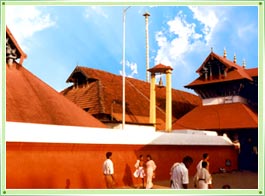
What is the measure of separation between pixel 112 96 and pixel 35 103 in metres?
8.87

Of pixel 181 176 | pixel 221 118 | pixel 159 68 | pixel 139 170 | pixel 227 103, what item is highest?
pixel 159 68

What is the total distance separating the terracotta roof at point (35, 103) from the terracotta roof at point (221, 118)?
7402mm

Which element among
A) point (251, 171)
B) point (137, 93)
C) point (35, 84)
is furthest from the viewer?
point (137, 93)

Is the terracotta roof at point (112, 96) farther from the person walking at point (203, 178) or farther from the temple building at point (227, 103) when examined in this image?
the person walking at point (203, 178)

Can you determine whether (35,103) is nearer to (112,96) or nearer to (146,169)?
(146,169)

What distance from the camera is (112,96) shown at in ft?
80.3

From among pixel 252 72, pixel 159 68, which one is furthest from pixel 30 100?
pixel 252 72

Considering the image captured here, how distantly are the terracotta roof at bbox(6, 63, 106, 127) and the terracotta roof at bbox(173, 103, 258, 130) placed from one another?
7.40m

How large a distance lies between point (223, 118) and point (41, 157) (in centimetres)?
1370

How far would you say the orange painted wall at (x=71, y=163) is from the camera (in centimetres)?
1038

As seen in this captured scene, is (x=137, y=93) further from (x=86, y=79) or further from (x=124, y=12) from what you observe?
(x=124, y=12)

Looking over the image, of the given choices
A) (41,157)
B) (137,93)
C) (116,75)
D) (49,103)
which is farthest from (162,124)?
(41,157)

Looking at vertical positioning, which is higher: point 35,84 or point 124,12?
point 124,12

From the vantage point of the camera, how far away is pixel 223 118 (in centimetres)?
2255
